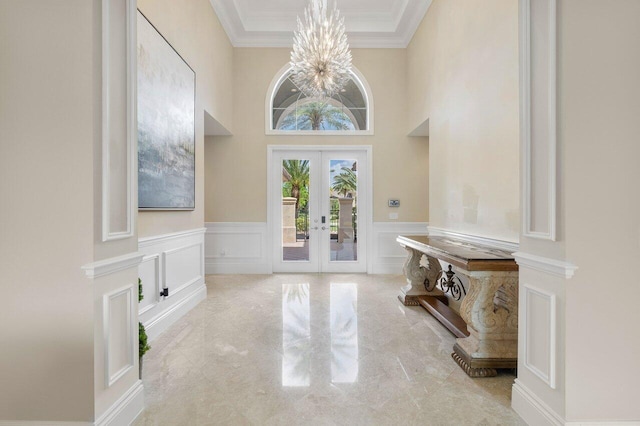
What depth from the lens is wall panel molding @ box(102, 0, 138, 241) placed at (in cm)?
152

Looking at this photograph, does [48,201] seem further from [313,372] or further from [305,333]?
[305,333]

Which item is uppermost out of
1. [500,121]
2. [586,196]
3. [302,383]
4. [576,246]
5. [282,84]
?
[282,84]

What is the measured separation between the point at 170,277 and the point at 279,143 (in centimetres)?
311

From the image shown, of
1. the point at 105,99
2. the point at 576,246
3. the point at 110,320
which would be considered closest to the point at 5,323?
the point at 110,320

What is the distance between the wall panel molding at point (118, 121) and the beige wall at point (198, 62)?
3.55 ft

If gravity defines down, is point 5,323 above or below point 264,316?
above

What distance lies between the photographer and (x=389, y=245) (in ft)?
18.5

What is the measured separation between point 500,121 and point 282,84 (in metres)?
4.04

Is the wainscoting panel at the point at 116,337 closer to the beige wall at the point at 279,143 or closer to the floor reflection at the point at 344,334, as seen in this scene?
the floor reflection at the point at 344,334

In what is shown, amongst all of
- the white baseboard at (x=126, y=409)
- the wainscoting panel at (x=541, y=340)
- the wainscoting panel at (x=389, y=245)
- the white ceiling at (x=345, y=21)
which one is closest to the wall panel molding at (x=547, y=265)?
the wainscoting panel at (x=541, y=340)

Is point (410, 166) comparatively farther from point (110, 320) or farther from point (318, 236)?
point (110, 320)

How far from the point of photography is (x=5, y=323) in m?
1.47

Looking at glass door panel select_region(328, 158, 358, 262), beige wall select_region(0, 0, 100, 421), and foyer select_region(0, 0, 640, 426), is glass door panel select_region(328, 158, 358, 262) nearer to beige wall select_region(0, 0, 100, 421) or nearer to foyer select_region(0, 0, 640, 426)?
foyer select_region(0, 0, 640, 426)

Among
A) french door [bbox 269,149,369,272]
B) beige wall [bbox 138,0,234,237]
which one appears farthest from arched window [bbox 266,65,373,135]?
beige wall [bbox 138,0,234,237]
